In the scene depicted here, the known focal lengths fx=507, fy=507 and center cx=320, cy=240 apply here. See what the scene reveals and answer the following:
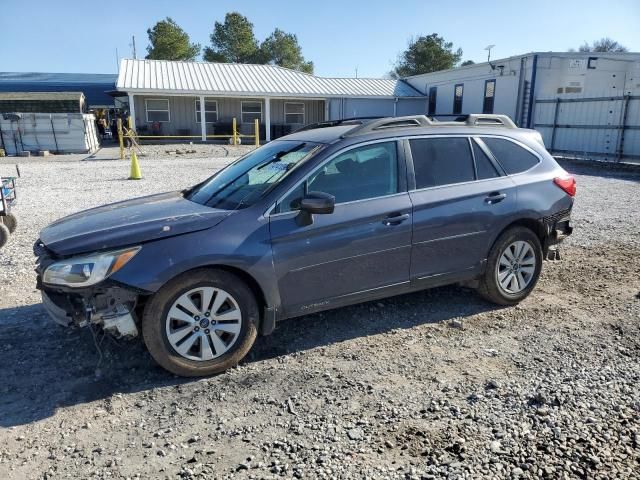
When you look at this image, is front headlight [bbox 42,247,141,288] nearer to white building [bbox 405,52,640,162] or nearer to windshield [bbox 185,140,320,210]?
windshield [bbox 185,140,320,210]

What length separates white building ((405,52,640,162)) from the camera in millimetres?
18016

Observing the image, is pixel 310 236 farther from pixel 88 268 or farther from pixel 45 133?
pixel 45 133

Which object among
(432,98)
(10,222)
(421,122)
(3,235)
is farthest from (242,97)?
(421,122)

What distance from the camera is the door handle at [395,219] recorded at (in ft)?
13.3

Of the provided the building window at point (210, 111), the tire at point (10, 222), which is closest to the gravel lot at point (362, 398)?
the tire at point (10, 222)

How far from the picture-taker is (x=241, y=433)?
296 cm

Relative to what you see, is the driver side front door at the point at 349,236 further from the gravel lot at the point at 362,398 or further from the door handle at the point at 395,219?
the gravel lot at the point at 362,398

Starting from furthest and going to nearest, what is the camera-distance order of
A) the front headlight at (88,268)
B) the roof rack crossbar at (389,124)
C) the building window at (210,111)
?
the building window at (210,111) → the roof rack crossbar at (389,124) → the front headlight at (88,268)

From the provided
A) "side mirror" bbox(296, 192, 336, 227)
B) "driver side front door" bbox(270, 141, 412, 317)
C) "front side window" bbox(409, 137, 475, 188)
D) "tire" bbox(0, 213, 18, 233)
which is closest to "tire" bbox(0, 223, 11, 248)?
"tire" bbox(0, 213, 18, 233)

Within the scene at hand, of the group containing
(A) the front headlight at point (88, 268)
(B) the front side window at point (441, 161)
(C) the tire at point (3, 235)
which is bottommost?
(C) the tire at point (3, 235)

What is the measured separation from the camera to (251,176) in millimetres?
4305

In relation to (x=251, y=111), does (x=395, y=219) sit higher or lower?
lower

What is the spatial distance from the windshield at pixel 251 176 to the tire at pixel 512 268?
1.98 m

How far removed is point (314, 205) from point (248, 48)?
6066cm
